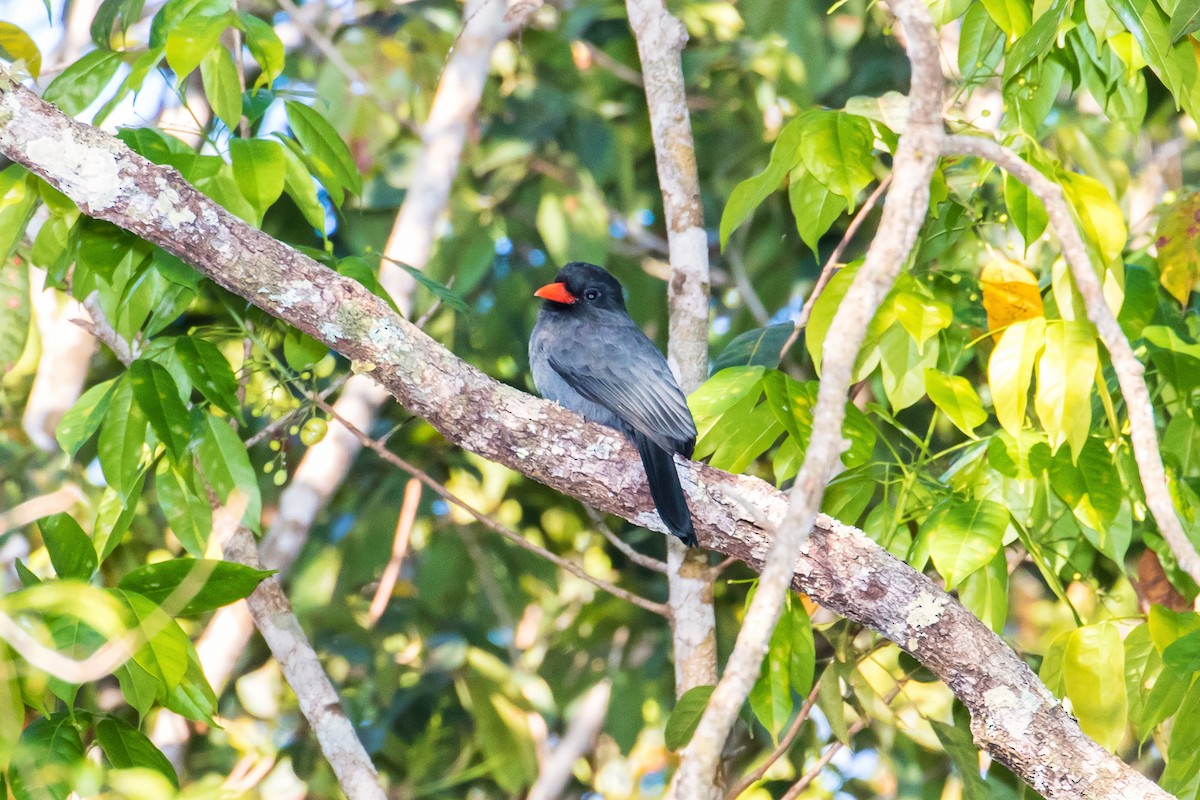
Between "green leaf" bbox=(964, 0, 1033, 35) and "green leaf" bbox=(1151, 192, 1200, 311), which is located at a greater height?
"green leaf" bbox=(964, 0, 1033, 35)

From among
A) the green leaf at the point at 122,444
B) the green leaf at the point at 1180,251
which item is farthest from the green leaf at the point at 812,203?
the green leaf at the point at 122,444

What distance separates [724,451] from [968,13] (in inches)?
49.2

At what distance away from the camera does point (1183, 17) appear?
2510 mm

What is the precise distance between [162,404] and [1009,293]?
2.05m

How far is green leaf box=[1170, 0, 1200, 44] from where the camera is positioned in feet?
8.18

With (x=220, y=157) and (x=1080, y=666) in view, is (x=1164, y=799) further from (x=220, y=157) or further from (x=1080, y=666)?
(x=220, y=157)

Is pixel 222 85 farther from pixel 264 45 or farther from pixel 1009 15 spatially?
pixel 1009 15

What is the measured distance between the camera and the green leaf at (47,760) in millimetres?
2236

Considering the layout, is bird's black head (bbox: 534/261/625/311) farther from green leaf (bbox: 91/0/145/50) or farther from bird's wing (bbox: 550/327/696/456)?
green leaf (bbox: 91/0/145/50)

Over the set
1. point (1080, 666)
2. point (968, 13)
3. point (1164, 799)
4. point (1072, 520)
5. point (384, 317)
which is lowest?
point (1164, 799)

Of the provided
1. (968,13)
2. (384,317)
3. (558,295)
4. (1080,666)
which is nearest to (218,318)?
(558,295)

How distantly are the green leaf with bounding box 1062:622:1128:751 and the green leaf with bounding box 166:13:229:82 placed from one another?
2.35 meters

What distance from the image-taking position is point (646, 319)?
17.3ft

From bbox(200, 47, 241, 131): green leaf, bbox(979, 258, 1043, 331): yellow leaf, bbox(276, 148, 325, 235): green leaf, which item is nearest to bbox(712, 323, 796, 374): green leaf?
bbox(979, 258, 1043, 331): yellow leaf
